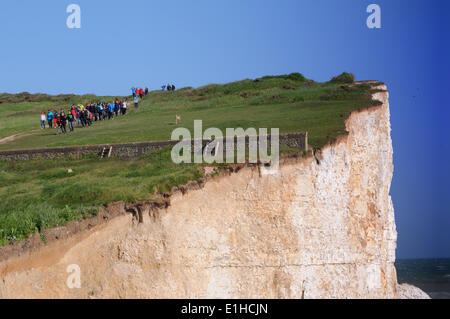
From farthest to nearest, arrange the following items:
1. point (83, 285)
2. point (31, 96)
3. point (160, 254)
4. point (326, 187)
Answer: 1. point (31, 96)
2. point (326, 187)
3. point (160, 254)
4. point (83, 285)

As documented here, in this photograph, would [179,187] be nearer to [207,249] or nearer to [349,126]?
[207,249]

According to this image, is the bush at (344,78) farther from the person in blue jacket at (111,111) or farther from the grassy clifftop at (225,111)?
the person in blue jacket at (111,111)

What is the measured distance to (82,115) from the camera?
157 ft

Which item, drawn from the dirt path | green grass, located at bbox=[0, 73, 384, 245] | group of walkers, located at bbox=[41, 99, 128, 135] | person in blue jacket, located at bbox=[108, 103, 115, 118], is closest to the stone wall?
green grass, located at bbox=[0, 73, 384, 245]

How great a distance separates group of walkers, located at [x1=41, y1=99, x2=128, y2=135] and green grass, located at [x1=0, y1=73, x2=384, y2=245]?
95cm

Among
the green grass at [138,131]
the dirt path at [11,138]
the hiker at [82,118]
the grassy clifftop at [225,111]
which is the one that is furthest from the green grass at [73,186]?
the hiker at [82,118]

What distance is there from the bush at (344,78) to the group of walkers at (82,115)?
16914 millimetres

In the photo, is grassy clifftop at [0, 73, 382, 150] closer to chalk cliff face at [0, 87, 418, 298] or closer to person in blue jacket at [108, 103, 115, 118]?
person in blue jacket at [108, 103, 115, 118]

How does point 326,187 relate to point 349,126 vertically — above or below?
below

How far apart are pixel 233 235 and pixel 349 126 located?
39.0 ft

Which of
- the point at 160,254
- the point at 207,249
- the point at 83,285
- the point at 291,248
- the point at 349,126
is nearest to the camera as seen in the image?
the point at 83,285

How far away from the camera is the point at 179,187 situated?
21.4 meters

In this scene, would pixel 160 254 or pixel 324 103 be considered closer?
pixel 160 254
